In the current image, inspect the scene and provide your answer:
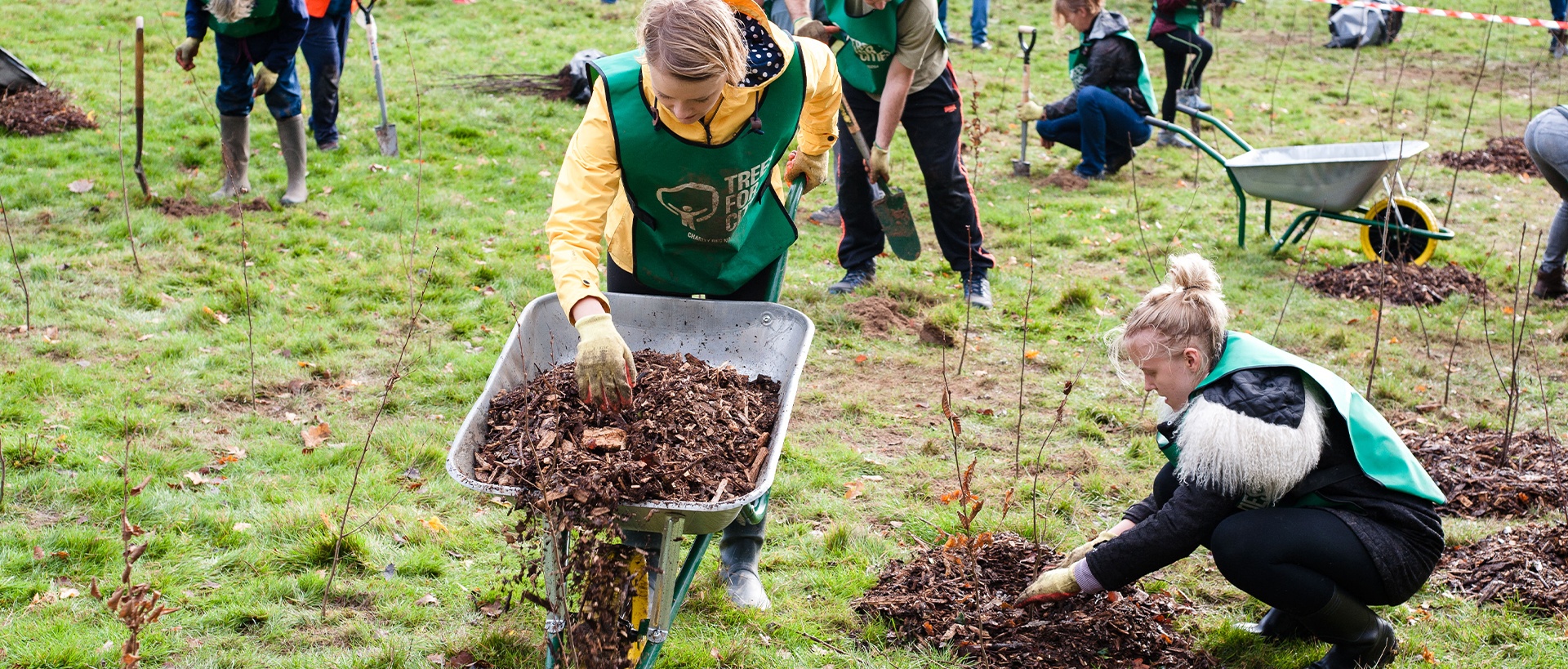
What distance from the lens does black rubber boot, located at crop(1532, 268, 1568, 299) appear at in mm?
5633

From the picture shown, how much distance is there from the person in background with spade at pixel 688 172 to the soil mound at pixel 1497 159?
737 cm

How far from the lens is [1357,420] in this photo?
2424 millimetres

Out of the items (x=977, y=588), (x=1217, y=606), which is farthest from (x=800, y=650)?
(x=1217, y=606)

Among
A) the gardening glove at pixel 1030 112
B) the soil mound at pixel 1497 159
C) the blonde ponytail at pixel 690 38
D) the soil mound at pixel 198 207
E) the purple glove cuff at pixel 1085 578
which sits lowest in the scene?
the soil mound at pixel 1497 159

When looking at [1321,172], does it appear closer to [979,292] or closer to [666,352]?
[979,292]

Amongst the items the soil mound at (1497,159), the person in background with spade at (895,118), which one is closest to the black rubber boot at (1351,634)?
the person in background with spade at (895,118)

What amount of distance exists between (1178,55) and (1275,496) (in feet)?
23.0

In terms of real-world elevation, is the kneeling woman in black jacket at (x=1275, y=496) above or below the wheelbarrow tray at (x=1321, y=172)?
above

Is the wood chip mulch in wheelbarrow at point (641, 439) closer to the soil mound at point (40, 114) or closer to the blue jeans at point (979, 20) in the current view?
the soil mound at point (40, 114)

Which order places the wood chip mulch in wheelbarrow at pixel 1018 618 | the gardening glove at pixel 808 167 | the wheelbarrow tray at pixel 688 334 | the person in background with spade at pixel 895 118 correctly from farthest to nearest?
1. the person in background with spade at pixel 895 118
2. the gardening glove at pixel 808 167
3. the wood chip mulch in wheelbarrow at pixel 1018 618
4. the wheelbarrow tray at pixel 688 334

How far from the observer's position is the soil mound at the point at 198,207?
5.94 m

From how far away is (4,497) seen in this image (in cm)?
333

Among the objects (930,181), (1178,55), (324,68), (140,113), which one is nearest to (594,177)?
(930,181)

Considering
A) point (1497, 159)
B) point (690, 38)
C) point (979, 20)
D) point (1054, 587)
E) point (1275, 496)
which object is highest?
point (690, 38)
